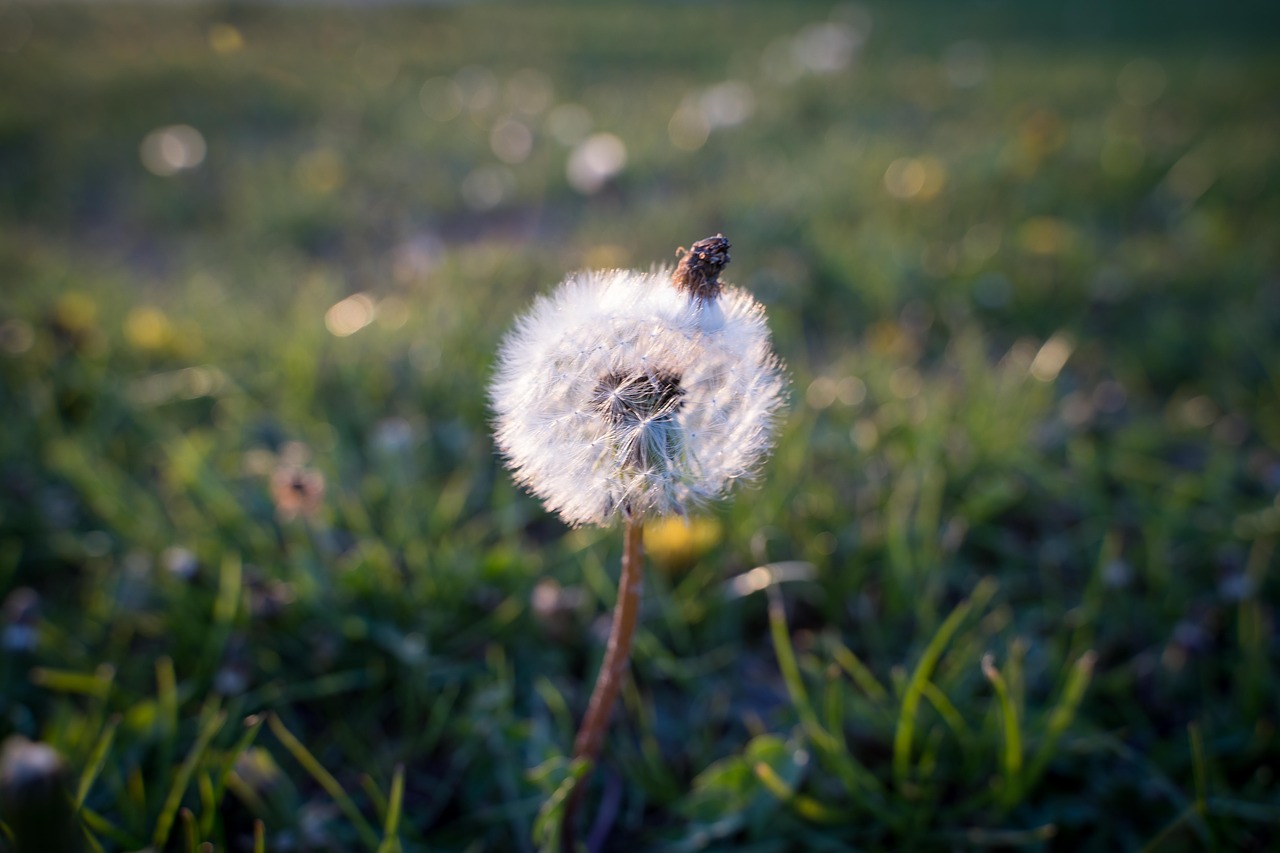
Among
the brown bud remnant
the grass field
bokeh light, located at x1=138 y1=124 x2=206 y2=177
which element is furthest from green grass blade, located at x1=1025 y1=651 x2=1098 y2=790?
bokeh light, located at x1=138 y1=124 x2=206 y2=177

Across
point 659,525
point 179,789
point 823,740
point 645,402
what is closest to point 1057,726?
point 823,740

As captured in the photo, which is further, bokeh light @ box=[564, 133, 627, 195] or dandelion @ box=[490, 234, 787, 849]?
bokeh light @ box=[564, 133, 627, 195]

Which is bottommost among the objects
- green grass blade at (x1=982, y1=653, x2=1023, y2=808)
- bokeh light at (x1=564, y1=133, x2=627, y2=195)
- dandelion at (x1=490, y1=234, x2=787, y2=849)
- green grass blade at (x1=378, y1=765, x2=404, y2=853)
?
green grass blade at (x1=982, y1=653, x2=1023, y2=808)

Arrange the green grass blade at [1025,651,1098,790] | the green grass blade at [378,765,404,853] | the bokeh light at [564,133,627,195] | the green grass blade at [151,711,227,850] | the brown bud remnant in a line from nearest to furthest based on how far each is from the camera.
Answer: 1. the brown bud remnant
2. the green grass blade at [378,765,404,853]
3. the green grass blade at [151,711,227,850]
4. the green grass blade at [1025,651,1098,790]
5. the bokeh light at [564,133,627,195]

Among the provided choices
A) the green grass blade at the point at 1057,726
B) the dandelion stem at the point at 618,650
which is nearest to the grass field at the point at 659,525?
the green grass blade at the point at 1057,726

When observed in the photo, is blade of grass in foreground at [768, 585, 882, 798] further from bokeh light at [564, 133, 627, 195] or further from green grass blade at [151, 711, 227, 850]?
bokeh light at [564, 133, 627, 195]

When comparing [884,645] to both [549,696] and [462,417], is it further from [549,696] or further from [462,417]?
[462,417]

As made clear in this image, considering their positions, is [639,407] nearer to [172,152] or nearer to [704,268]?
[704,268]
